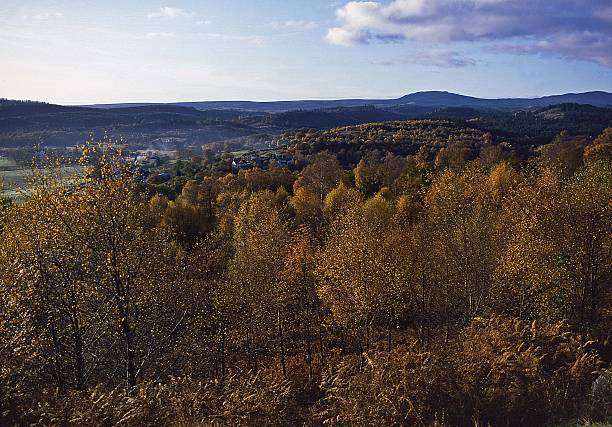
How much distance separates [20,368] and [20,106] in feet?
631

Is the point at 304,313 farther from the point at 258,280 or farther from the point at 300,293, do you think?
the point at 258,280

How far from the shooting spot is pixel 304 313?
33188mm

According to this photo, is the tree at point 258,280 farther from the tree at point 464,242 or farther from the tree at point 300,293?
the tree at point 464,242

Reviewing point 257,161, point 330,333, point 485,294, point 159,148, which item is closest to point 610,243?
point 485,294

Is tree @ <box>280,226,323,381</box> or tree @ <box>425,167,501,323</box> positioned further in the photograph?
tree @ <box>425,167,501,323</box>

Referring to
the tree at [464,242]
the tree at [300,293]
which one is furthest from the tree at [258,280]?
the tree at [464,242]

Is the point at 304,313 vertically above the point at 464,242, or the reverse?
the point at 464,242

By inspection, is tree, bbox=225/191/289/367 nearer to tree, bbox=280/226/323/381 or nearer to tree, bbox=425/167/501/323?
tree, bbox=280/226/323/381

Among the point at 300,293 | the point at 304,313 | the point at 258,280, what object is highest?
the point at 258,280

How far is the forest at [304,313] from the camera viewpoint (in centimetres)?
1369

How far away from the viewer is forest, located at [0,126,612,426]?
44.9ft

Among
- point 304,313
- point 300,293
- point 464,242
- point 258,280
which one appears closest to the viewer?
point 258,280

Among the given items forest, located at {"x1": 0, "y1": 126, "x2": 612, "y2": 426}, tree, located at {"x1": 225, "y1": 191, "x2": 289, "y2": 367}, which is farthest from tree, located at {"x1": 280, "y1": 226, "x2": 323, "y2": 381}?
tree, located at {"x1": 225, "y1": 191, "x2": 289, "y2": 367}

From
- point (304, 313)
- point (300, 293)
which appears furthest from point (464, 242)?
point (304, 313)
